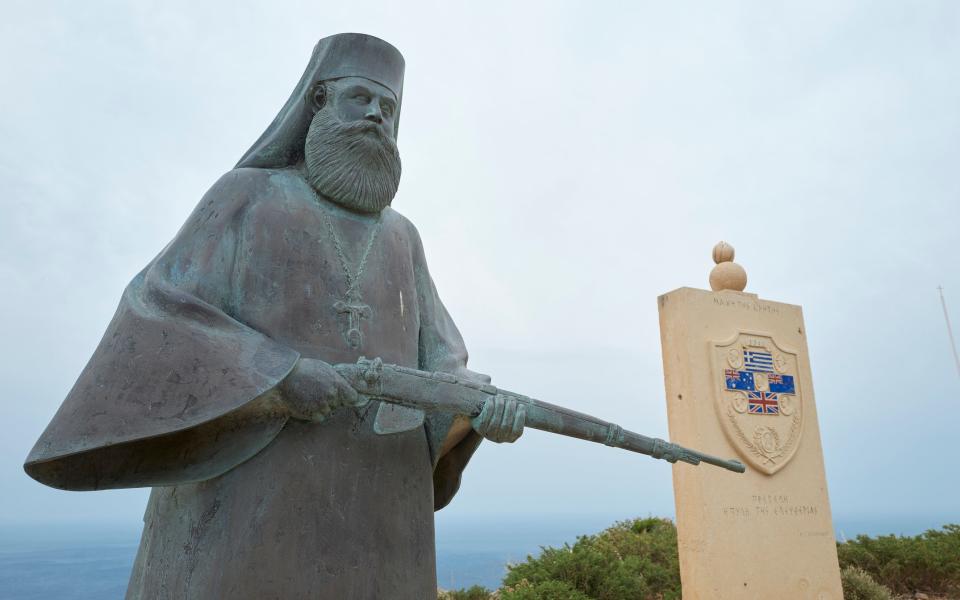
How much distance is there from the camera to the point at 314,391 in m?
2.12

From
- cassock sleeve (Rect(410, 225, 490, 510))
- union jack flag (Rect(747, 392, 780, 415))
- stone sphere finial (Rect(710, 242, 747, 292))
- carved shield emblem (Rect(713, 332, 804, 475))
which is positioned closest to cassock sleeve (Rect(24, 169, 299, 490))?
cassock sleeve (Rect(410, 225, 490, 510))

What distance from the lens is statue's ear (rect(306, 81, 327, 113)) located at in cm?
271

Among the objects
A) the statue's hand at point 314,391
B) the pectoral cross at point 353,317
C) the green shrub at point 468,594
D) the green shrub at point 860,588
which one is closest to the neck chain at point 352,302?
the pectoral cross at point 353,317

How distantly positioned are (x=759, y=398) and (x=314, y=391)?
699 centimetres

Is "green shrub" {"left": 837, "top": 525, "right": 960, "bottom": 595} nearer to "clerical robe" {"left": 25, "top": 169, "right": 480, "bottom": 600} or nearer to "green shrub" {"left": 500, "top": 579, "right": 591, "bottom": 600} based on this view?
"green shrub" {"left": 500, "top": 579, "right": 591, "bottom": 600}

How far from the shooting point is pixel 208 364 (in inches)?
81.0

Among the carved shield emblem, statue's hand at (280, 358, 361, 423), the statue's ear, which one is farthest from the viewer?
the carved shield emblem

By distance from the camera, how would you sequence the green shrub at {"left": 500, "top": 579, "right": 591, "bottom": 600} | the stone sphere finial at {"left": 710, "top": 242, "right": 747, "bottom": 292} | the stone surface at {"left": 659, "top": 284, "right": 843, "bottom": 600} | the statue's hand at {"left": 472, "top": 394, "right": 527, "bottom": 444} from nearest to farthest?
1. the statue's hand at {"left": 472, "top": 394, "right": 527, "bottom": 444}
2. the stone surface at {"left": 659, "top": 284, "right": 843, "bottom": 600}
3. the green shrub at {"left": 500, "top": 579, "right": 591, "bottom": 600}
4. the stone sphere finial at {"left": 710, "top": 242, "right": 747, "bottom": 292}

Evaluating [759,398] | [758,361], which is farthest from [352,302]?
[758,361]

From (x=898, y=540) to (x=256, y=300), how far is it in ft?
37.1

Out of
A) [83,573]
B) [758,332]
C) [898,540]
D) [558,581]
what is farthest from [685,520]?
[83,573]

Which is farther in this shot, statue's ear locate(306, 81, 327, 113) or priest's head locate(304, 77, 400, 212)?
statue's ear locate(306, 81, 327, 113)

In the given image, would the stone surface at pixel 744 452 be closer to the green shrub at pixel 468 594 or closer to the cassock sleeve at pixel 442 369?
the green shrub at pixel 468 594

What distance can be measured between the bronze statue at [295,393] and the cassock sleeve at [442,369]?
0.01 meters
